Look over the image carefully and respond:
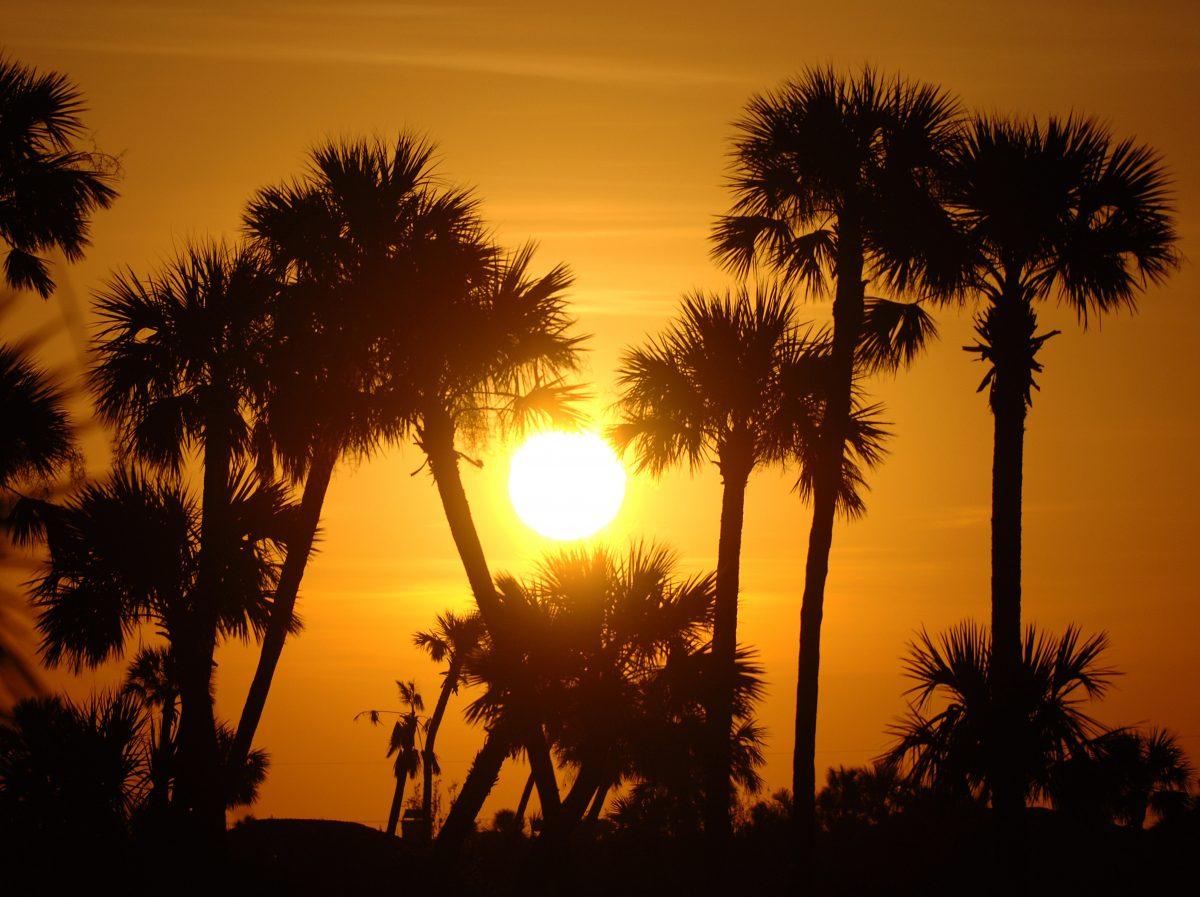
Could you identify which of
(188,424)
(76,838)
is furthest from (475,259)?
(76,838)

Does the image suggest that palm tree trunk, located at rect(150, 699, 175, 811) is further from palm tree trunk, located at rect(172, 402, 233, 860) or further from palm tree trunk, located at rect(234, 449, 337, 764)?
palm tree trunk, located at rect(234, 449, 337, 764)

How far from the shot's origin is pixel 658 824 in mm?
33188

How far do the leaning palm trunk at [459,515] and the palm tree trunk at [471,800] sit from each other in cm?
89

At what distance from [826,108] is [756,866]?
17292 millimetres

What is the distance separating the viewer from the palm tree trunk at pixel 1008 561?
16.0 m

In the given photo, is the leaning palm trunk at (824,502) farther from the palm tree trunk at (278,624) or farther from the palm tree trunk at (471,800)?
the palm tree trunk at (278,624)

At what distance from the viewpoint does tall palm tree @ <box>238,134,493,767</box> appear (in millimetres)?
21484

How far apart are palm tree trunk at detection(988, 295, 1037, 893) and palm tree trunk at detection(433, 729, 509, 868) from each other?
29.1 ft

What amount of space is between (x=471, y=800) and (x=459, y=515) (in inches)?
199

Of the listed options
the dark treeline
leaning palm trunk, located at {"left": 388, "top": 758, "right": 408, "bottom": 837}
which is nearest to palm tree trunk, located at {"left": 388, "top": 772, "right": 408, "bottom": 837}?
leaning palm trunk, located at {"left": 388, "top": 758, "right": 408, "bottom": 837}

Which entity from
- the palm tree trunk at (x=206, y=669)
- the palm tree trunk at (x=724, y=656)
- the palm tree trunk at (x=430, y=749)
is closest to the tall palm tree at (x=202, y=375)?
the palm tree trunk at (x=206, y=669)

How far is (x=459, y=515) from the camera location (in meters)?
22.5

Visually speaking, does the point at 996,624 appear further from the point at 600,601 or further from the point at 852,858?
the point at 852,858

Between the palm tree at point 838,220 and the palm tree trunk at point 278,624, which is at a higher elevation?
the palm tree at point 838,220
